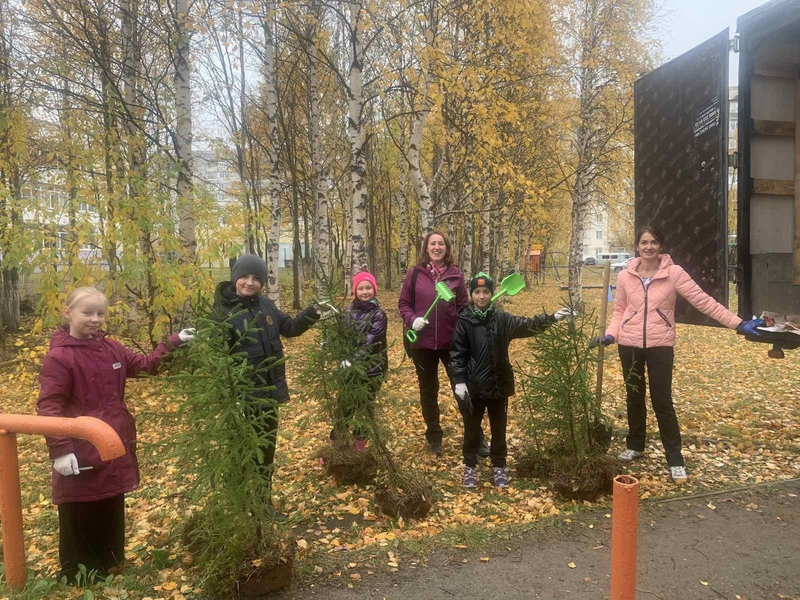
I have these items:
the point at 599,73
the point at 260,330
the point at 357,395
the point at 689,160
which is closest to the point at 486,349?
the point at 357,395

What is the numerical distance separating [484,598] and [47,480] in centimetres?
436

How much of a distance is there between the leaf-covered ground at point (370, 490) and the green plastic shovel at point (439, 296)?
24 centimetres

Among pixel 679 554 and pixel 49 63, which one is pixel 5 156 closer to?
pixel 49 63

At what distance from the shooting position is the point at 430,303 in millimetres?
4621

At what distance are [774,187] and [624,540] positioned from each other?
4.69 metres

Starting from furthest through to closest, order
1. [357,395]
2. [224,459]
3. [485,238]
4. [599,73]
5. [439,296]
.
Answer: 1. [485,238]
2. [599,73]
3. [439,296]
4. [357,395]
5. [224,459]

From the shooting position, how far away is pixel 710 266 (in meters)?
4.93

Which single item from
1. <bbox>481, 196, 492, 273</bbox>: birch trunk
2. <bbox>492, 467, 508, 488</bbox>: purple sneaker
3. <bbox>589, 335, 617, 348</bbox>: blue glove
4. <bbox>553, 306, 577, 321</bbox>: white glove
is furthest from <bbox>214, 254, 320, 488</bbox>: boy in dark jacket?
<bbox>481, 196, 492, 273</bbox>: birch trunk

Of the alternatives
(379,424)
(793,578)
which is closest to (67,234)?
(379,424)

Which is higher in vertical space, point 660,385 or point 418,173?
point 418,173

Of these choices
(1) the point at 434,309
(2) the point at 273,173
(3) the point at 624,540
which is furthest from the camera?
(2) the point at 273,173

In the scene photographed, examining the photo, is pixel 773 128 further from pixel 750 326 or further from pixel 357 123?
pixel 357 123

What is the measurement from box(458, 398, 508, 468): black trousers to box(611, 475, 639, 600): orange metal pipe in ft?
7.06

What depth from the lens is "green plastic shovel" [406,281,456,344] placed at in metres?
4.38
